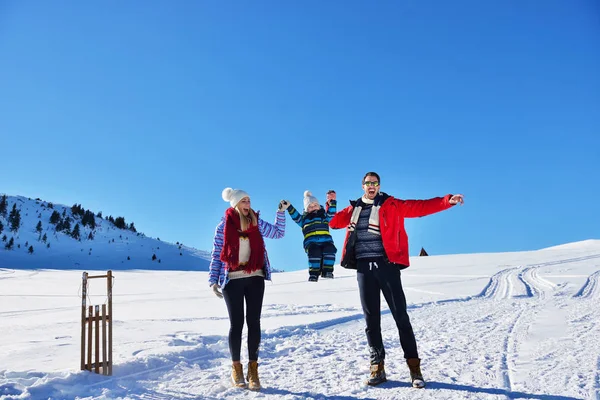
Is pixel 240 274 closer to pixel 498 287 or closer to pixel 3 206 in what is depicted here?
pixel 498 287

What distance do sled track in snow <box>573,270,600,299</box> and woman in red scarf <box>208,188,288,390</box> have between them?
12.3m

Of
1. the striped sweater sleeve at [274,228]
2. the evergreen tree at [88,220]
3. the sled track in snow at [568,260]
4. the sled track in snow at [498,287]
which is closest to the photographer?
the striped sweater sleeve at [274,228]

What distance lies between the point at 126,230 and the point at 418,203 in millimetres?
77907

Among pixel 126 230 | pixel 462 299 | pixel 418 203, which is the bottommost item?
pixel 462 299

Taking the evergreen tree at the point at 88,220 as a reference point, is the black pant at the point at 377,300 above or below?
below

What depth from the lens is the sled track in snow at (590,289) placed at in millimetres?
13456

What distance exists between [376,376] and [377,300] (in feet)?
2.53

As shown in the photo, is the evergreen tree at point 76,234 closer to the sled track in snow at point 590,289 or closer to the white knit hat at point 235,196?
the sled track in snow at point 590,289

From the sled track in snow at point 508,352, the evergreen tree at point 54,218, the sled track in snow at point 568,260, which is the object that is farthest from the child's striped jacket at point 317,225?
the evergreen tree at point 54,218

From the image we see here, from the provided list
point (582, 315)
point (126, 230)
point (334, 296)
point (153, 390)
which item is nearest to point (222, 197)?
point (153, 390)

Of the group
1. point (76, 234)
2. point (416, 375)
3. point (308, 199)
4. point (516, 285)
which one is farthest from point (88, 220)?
point (416, 375)

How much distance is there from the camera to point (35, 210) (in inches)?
2899

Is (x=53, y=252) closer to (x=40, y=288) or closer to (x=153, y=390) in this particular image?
(x=40, y=288)

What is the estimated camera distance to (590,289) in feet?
49.3
